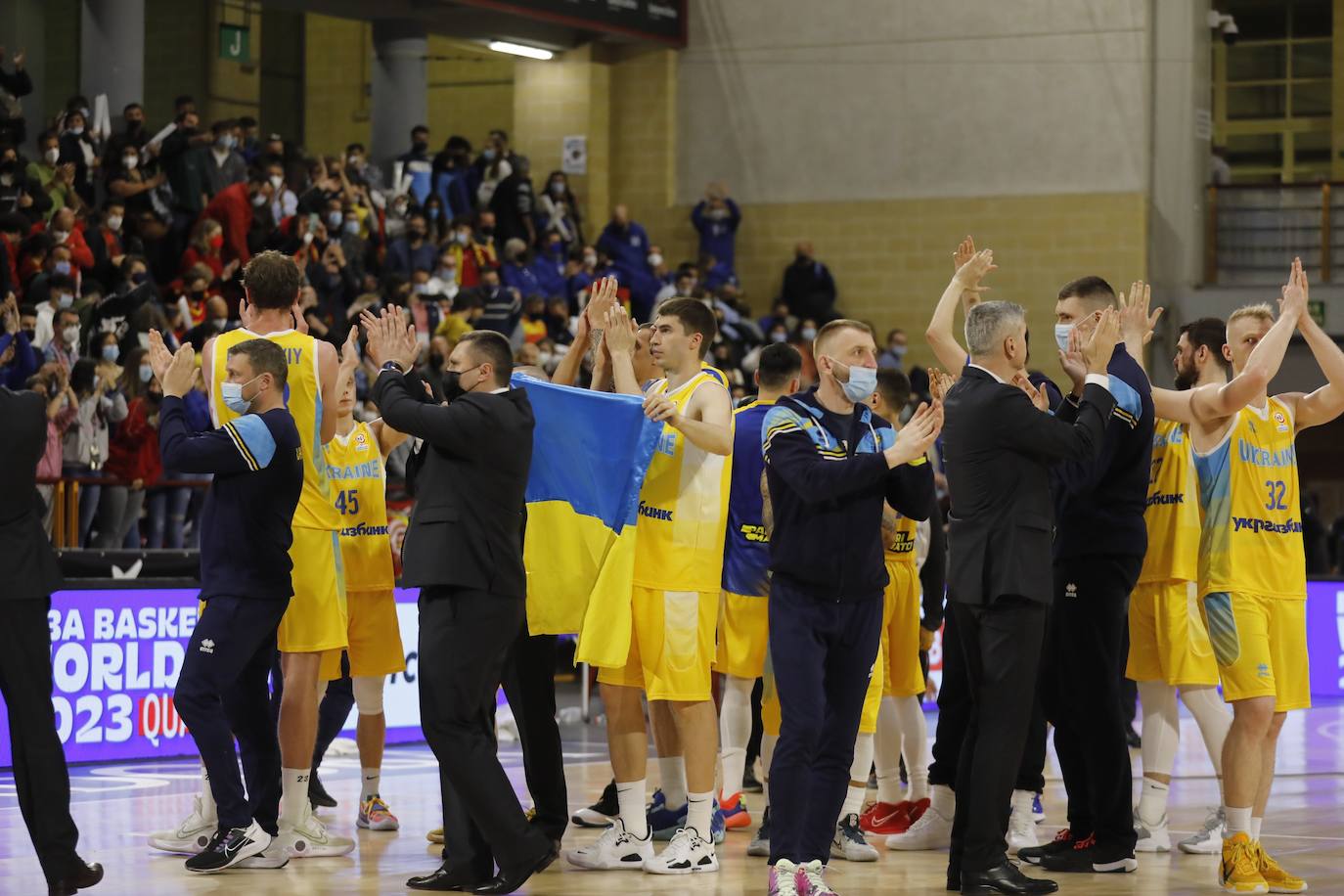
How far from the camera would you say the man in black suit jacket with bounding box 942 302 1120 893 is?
730cm

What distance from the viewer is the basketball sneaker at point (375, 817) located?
9391mm

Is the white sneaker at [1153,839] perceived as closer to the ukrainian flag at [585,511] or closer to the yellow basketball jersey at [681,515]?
the yellow basketball jersey at [681,515]

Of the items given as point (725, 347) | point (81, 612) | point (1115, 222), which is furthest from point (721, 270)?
point (81, 612)

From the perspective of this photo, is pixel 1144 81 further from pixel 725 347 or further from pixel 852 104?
pixel 725 347

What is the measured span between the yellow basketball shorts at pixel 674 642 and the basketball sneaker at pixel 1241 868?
219 centimetres

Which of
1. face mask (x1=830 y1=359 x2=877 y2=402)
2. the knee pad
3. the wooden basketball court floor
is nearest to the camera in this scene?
face mask (x1=830 y1=359 x2=877 y2=402)

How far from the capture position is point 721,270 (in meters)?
25.5

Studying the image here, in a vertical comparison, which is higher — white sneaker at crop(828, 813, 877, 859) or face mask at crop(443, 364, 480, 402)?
face mask at crop(443, 364, 480, 402)

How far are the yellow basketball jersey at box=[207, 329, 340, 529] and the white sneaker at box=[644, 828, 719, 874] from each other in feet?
6.84

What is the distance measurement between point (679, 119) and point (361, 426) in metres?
18.4

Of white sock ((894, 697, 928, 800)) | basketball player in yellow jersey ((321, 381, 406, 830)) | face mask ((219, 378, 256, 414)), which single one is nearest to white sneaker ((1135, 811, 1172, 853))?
white sock ((894, 697, 928, 800))

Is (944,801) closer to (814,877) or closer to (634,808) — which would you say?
(634,808)

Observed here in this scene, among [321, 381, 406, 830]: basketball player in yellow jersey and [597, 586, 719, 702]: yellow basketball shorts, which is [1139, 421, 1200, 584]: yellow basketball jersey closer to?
[597, 586, 719, 702]: yellow basketball shorts

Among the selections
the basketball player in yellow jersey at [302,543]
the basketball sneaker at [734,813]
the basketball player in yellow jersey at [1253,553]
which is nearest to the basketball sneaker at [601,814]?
the basketball sneaker at [734,813]
